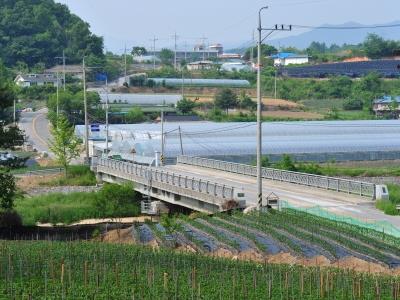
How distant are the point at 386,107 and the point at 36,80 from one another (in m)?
55.6

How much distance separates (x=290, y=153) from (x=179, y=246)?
3912 cm

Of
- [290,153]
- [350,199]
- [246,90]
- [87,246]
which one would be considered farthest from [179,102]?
[87,246]

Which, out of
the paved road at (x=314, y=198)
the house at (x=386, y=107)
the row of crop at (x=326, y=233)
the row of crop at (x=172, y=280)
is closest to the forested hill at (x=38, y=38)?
the house at (x=386, y=107)

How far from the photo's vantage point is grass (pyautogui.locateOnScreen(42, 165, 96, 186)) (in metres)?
66.6

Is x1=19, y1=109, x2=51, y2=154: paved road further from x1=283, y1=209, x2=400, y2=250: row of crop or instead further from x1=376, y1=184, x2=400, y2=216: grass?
x1=283, y1=209, x2=400, y2=250: row of crop

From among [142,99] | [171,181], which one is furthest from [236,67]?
[171,181]

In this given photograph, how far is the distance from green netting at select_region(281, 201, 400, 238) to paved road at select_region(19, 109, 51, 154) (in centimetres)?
5618

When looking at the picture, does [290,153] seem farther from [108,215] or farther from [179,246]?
[179,246]

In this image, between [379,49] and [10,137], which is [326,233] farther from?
[379,49]

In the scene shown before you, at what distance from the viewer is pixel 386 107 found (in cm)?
11656

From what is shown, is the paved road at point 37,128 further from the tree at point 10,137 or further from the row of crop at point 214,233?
the row of crop at point 214,233

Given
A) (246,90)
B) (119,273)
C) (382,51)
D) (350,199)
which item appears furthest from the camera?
(382,51)

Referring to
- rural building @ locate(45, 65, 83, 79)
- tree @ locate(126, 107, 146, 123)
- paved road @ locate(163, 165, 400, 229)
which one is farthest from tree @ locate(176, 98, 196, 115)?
paved road @ locate(163, 165, 400, 229)

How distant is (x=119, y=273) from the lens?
25.8 meters
